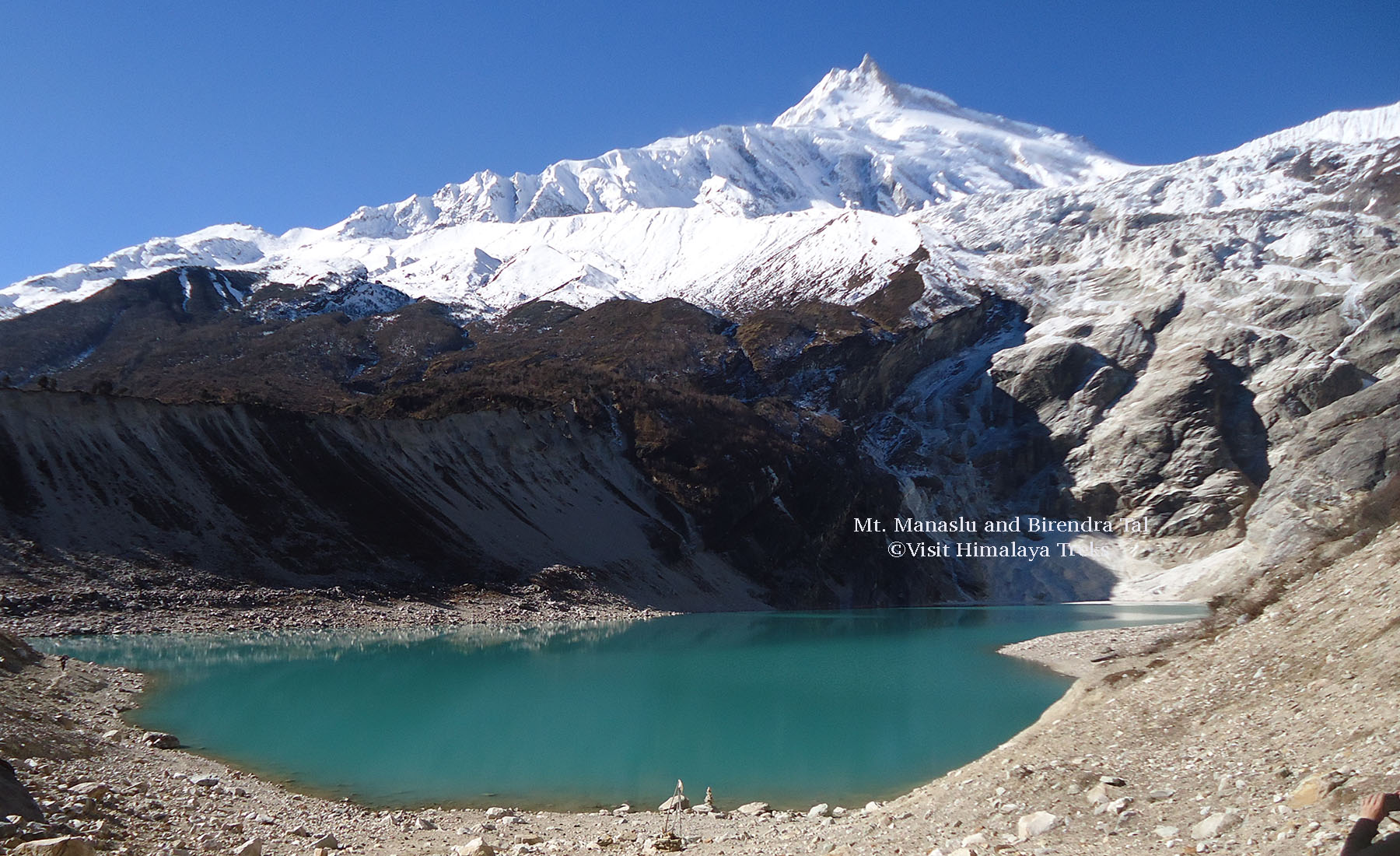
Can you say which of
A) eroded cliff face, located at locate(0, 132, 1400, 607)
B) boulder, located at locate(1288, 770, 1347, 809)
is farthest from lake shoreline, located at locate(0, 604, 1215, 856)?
eroded cliff face, located at locate(0, 132, 1400, 607)

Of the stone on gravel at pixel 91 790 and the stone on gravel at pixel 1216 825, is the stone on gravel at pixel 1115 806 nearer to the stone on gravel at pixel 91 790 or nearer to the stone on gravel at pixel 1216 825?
the stone on gravel at pixel 1216 825

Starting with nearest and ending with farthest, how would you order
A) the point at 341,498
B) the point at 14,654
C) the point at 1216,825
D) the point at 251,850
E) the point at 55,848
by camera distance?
the point at 55,848 < the point at 1216,825 < the point at 251,850 < the point at 14,654 < the point at 341,498

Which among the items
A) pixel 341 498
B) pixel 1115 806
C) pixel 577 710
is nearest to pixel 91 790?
pixel 1115 806

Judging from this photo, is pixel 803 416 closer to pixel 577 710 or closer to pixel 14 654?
pixel 577 710

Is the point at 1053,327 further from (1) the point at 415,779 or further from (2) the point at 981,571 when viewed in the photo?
(1) the point at 415,779

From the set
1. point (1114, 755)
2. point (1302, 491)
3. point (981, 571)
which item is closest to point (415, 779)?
point (1114, 755)

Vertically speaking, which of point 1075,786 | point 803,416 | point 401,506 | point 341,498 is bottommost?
point 1075,786
